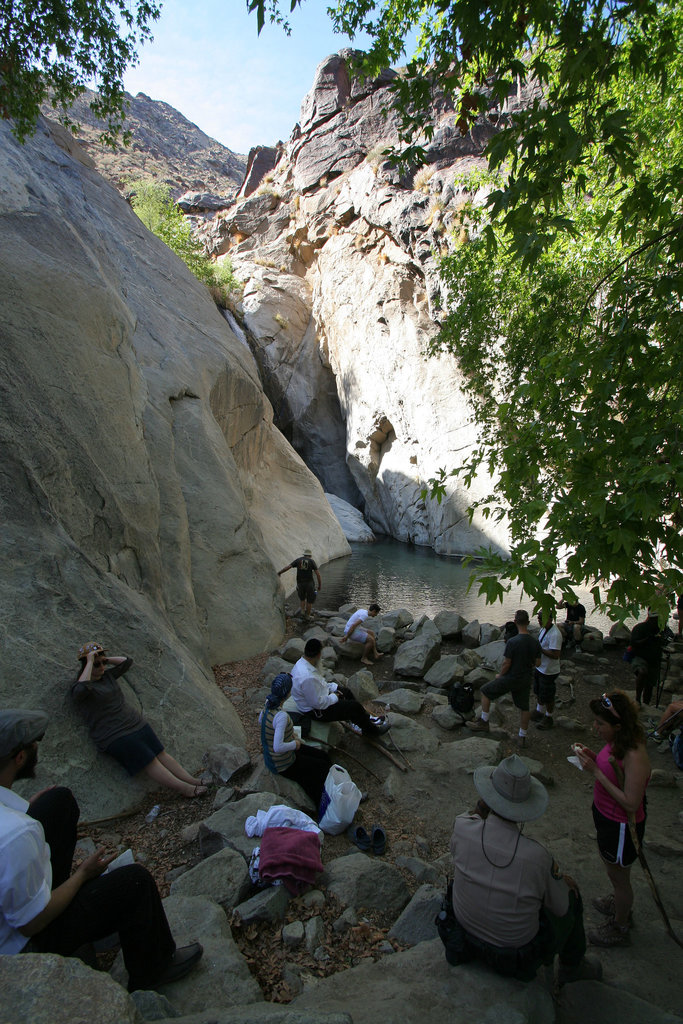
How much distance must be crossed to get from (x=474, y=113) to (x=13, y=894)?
5.28 m

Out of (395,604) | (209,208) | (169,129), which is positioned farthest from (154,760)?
(169,129)

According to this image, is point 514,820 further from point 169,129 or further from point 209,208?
point 169,129

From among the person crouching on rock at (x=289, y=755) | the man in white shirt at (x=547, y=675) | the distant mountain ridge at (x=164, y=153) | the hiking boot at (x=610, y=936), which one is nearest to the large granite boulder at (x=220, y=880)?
the person crouching on rock at (x=289, y=755)

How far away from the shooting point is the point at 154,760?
490cm

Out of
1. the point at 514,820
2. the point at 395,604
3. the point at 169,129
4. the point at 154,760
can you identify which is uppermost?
the point at 169,129

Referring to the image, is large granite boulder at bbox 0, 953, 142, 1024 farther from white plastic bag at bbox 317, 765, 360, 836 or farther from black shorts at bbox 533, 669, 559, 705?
black shorts at bbox 533, 669, 559, 705

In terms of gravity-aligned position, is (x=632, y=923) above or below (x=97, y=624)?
below

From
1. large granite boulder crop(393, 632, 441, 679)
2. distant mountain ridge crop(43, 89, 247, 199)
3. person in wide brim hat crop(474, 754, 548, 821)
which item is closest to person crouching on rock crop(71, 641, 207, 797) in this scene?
person in wide brim hat crop(474, 754, 548, 821)

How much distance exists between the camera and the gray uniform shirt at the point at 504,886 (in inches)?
110

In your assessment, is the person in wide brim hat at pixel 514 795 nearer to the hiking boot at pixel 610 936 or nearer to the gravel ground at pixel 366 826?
the gravel ground at pixel 366 826

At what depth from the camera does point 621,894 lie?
152 inches

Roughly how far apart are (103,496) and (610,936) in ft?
20.8

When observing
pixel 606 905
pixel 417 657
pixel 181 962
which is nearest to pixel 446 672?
pixel 417 657

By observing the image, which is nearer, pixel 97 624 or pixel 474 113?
pixel 474 113
